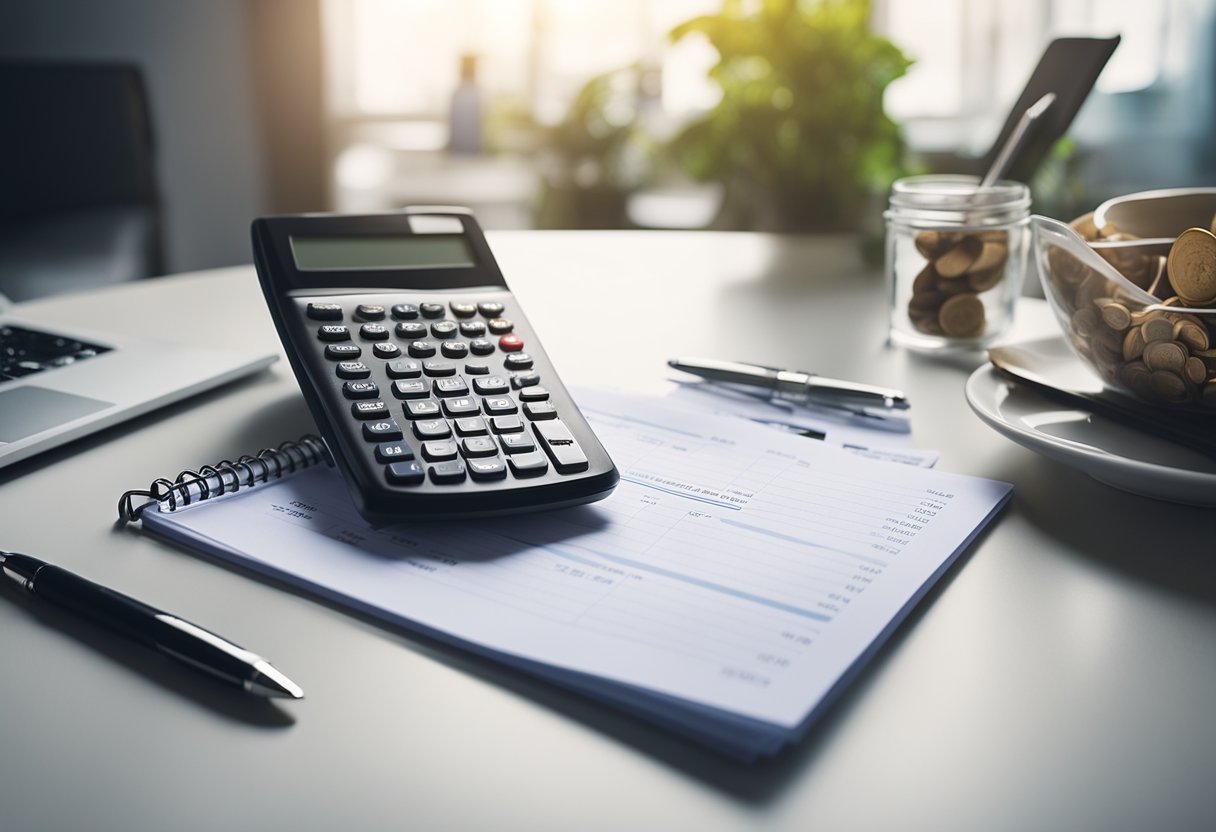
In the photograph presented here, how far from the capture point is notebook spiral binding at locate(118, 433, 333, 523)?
0.41 metres

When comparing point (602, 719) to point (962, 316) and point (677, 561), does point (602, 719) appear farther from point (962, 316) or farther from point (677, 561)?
point (962, 316)

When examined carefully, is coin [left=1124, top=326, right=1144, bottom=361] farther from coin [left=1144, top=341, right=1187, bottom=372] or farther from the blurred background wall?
the blurred background wall

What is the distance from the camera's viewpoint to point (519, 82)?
320 centimetres

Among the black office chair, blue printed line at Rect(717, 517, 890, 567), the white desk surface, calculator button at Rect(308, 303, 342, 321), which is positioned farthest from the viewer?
the black office chair

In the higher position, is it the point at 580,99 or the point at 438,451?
the point at 580,99

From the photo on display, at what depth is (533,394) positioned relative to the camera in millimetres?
457

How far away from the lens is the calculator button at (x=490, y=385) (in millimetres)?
456

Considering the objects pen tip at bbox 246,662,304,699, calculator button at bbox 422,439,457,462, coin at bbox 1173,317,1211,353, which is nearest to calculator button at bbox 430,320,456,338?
calculator button at bbox 422,439,457,462

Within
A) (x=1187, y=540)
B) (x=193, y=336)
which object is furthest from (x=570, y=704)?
(x=193, y=336)

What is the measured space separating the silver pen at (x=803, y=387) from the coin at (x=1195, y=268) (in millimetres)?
144

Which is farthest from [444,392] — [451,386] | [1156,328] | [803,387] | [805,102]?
[805,102]

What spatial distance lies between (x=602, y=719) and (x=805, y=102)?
160cm

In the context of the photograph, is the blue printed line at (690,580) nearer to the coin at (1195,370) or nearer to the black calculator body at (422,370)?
the black calculator body at (422,370)

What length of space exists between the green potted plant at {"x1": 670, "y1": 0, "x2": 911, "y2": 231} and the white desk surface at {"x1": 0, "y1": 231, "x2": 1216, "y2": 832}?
4.50 ft
